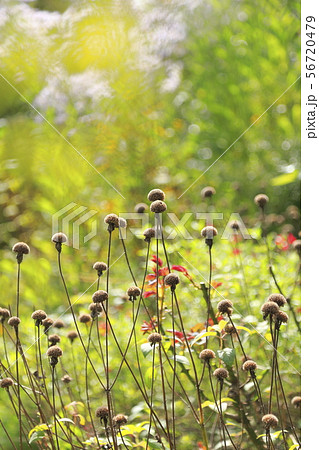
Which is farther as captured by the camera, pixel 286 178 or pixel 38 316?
pixel 286 178

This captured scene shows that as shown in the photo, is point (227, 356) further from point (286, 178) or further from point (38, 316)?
point (286, 178)

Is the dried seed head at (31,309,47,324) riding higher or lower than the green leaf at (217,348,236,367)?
higher

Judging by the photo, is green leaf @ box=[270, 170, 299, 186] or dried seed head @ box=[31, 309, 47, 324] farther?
green leaf @ box=[270, 170, 299, 186]

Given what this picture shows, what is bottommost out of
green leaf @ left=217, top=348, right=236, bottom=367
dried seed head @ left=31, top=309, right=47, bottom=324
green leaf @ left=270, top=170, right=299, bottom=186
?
green leaf @ left=270, top=170, right=299, bottom=186

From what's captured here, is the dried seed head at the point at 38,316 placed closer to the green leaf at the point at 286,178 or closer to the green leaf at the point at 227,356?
the green leaf at the point at 227,356

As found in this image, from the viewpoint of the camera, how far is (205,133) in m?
2.38

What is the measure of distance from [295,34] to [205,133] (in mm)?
546

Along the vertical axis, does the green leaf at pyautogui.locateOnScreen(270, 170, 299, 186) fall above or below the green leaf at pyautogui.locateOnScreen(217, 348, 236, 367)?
below

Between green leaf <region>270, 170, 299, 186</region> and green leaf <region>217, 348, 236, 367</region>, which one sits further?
green leaf <region>270, 170, 299, 186</region>

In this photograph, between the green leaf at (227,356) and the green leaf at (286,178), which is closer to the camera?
the green leaf at (227,356)

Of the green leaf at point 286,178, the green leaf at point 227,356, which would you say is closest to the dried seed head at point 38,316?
the green leaf at point 227,356

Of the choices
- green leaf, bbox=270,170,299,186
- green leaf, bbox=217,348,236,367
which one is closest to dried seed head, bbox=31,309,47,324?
green leaf, bbox=217,348,236,367

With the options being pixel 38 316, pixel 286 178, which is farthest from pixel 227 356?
pixel 286 178

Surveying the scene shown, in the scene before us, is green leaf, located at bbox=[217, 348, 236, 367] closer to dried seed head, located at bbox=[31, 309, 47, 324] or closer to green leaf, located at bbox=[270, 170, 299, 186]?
dried seed head, located at bbox=[31, 309, 47, 324]
